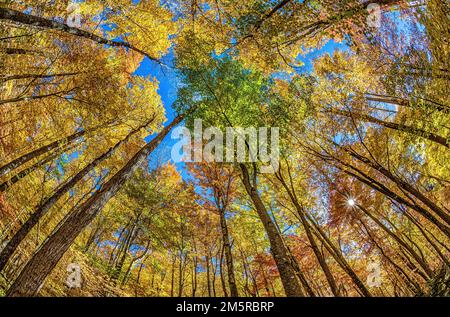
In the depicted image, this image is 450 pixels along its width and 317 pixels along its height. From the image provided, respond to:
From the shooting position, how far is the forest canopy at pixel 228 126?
15.3 ft

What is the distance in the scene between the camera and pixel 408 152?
7.15 meters

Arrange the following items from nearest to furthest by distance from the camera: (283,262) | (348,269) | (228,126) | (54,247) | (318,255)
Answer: (54,247) → (283,262) → (348,269) → (318,255) → (228,126)

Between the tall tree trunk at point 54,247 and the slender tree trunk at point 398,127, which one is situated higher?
the slender tree trunk at point 398,127

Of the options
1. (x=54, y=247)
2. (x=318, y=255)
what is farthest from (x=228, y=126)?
(x=54, y=247)

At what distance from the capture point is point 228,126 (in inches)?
371

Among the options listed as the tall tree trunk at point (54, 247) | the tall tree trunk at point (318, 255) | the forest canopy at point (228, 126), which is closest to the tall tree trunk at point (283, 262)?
the forest canopy at point (228, 126)

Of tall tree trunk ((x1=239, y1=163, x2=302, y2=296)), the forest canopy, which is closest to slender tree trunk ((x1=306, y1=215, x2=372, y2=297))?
the forest canopy

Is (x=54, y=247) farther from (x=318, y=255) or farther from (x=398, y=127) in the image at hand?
(x=398, y=127)

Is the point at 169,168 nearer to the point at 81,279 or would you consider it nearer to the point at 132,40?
the point at 132,40

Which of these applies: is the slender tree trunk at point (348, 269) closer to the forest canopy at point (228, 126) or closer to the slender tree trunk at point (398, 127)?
the forest canopy at point (228, 126)

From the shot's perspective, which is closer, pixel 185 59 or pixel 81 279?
pixel 81 279

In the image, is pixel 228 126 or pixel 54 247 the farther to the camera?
pixel 228 126
